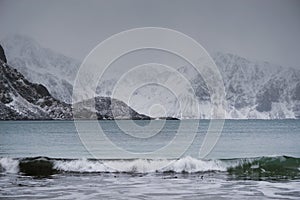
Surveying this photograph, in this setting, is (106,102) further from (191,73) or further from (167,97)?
(191,73)

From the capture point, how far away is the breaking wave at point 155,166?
22234 millimetres

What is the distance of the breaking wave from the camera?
22.2 meters

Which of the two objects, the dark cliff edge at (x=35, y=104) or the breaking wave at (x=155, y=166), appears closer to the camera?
the breaking wave at (x=155, y=166)

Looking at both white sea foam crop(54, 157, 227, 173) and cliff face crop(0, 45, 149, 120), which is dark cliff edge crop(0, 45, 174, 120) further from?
white sea foam crop(54, 157, 227, 173)

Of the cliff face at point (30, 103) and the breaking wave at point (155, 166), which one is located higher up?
the cliff face at point (30, 103)

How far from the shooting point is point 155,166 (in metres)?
23.0

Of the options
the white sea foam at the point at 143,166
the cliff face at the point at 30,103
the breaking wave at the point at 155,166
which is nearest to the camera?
the breaking wave at the point at 155,166

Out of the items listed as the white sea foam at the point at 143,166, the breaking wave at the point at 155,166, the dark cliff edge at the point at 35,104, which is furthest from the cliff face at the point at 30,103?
the white sea foam at the point at 143,166

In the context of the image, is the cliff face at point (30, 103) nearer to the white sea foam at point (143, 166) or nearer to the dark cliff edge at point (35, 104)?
the dark cliff edge at point (35, 104)

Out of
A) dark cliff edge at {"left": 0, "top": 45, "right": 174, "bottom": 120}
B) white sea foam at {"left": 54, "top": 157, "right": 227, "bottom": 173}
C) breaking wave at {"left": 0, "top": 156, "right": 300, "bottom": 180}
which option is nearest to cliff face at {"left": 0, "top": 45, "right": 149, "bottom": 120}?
dark cliff edge at {"left": 0, "top": 45, "right": 174, "bottom": 120}

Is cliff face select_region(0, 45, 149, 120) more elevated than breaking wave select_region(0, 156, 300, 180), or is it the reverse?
cliff face select_region(0, 45, 149, 120)

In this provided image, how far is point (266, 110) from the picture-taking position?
155 metres

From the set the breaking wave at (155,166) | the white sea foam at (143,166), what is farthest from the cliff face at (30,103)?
the white sea foam at (143,166)

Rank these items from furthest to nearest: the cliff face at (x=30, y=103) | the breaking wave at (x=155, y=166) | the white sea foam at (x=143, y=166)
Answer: the cliff face at (x=30, y=103)
the white sea foam at (x=143, y=166)
the breaking wave at (x=155, y=166)
